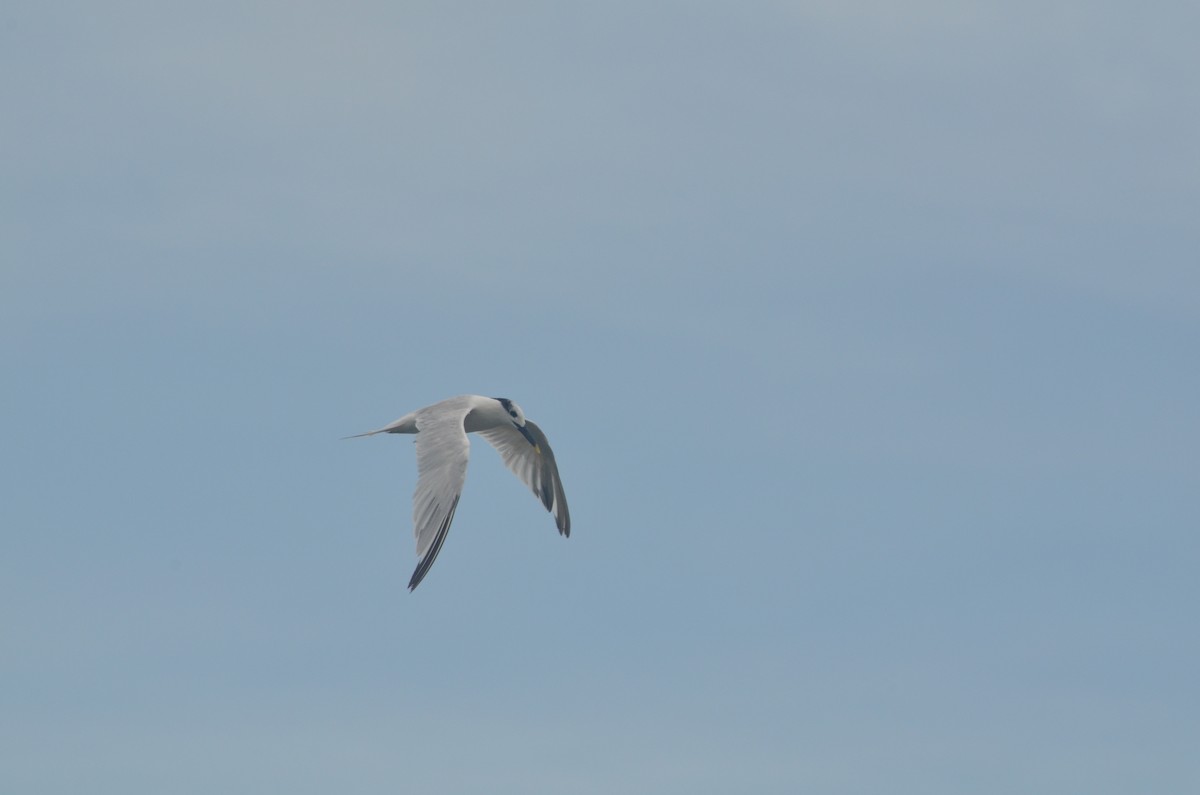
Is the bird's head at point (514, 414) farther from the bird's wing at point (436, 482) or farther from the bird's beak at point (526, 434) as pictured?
the bird's wing at point (436, 482)

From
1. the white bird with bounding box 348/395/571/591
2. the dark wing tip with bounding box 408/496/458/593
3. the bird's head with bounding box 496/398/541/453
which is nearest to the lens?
the dark wing tip with bounding box 408/496/458/593

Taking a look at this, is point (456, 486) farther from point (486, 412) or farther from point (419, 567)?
point (486, 412)

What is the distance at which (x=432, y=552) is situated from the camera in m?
26.8

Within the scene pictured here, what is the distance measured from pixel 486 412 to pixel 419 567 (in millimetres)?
10005

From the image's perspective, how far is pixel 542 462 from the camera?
3762 centimetres

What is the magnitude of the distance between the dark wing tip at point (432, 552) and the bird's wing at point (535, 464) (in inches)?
358

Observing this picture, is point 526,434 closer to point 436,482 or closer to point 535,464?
point 535,464

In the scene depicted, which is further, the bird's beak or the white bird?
the bird's beak

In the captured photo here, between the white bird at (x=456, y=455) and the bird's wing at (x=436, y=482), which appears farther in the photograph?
the white bird at (x=456, y=455)

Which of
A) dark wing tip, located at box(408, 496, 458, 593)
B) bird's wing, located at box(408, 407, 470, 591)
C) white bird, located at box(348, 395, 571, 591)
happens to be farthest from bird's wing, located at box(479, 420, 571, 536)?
dark wing tip, located at box(408, 496, 458, 593)

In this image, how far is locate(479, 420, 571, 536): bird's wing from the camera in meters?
37.2

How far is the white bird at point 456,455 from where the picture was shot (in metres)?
27.6

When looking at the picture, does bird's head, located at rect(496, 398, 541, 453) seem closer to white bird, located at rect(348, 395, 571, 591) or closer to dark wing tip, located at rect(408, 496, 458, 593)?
white bird, located at rect(348, 395, 571, 591)

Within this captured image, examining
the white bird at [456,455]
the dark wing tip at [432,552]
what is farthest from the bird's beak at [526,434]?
the dark wing tip at [432,552]
